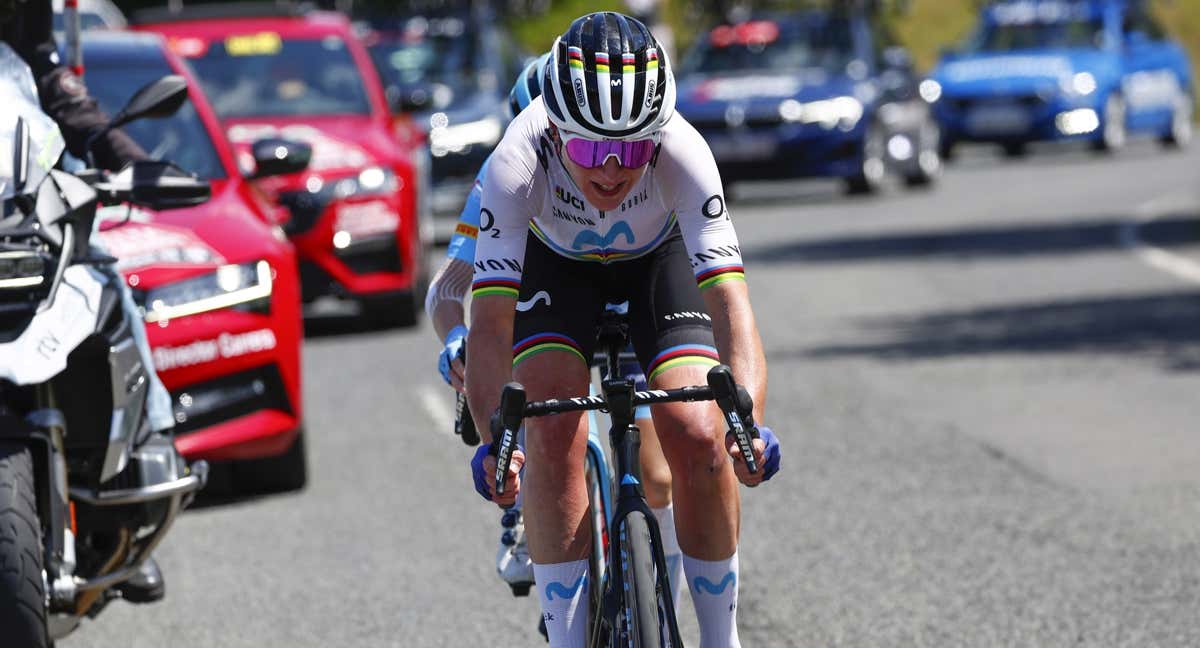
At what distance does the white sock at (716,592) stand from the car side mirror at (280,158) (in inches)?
173

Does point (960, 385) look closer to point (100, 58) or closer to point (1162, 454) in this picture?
point (1162, 454)

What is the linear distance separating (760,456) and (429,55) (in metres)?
17.2

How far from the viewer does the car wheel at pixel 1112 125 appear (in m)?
28.7

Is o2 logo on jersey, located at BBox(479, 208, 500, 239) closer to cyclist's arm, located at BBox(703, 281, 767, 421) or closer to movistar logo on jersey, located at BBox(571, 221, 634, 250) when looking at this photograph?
movistar logo on jersey, located at BBox(571, 221, 634, 250)

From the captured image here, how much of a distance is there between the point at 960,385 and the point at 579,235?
261 inches

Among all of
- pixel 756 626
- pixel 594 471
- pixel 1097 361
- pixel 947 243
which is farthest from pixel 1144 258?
pixel 594 471

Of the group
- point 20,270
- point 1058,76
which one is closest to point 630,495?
point 20,270

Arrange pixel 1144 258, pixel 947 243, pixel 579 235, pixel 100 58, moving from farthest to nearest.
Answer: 1. pixel 947 243
2. pixel 1144 258
3. pixel 100 58
4. pixel 579 235

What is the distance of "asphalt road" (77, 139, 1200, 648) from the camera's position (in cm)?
676

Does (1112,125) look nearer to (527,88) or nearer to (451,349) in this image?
(527,88)

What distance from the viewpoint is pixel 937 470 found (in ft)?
30.2

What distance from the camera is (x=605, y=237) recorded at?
5.25m

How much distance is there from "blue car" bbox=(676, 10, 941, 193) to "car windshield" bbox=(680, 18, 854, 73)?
0.01 m

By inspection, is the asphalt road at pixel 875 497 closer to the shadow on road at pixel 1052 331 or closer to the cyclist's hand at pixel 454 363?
the shadow on road at pixel 1052 331
